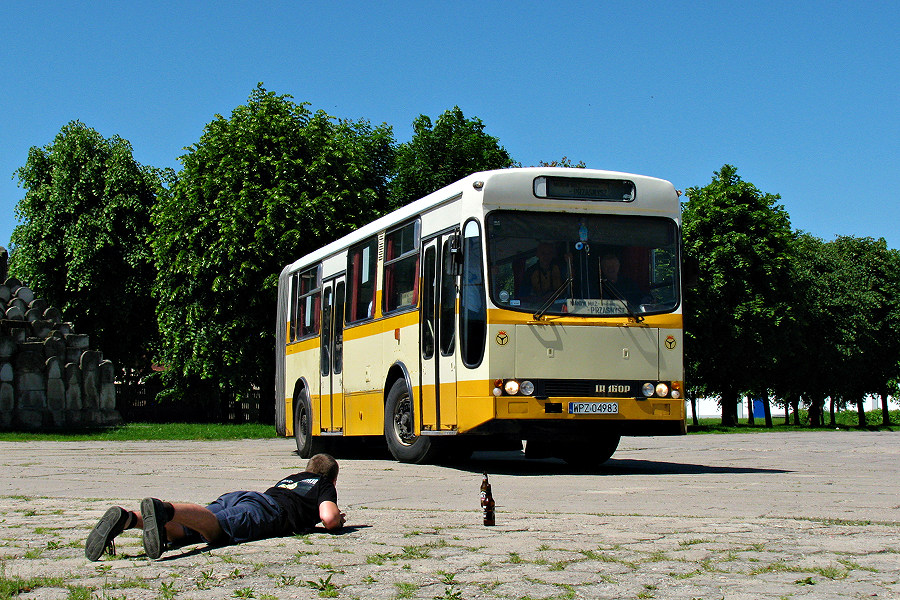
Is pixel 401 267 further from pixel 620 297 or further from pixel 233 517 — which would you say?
pixel 233 517

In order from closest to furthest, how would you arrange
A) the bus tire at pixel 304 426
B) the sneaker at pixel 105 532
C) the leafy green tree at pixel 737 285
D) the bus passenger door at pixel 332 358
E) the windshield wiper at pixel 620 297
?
the sneaker at pixel 105 532
the windshield wiper at pixel 620 297
the bus passenger door at pixel 332 358
the bus tire at pixel 304 426
the leafy green tree at pixel 737 285

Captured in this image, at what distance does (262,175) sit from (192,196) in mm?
2384

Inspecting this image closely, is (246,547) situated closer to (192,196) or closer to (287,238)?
(287,238)

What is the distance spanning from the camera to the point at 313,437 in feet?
60.7

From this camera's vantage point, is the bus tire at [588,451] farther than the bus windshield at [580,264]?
Yes

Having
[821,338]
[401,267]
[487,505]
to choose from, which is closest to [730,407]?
[821,338]

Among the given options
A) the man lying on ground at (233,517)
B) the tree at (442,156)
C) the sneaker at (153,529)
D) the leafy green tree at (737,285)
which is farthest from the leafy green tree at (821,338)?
the sneaker at (153,529)

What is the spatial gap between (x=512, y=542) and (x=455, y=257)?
6866mm

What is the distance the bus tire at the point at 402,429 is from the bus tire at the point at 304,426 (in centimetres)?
330

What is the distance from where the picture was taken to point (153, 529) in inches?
236

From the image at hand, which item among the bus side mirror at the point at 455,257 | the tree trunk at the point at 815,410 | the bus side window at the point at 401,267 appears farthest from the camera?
the tree trunk at the point at 815,410

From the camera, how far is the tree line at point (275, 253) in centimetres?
3666

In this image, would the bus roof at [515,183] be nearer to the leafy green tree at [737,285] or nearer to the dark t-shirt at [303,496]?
the dark t-shirt at [303,496]

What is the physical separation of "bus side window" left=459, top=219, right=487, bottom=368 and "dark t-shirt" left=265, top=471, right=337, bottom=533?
19.4 feet
